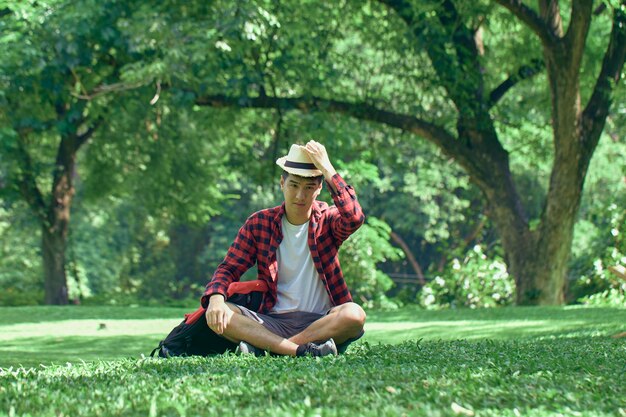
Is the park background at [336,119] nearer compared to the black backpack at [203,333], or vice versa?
the black backpack at [203,333]

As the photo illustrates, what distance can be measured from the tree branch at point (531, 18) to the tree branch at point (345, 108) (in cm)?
336

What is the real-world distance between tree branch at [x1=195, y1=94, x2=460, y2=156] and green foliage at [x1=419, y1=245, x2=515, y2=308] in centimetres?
308

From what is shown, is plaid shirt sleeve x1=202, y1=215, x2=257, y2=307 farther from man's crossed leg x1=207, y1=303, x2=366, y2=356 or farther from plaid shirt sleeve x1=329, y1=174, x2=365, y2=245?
plaid shirt sleeve x1=329, y1=174, x2=365, y2=245

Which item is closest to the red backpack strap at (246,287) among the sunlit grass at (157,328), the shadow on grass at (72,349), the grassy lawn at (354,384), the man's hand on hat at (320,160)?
the grassy lawn at (354,384)

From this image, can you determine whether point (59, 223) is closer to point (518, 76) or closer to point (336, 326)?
point (518, 76)

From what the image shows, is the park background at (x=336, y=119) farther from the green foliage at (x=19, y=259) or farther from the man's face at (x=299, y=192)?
the green foliage at (x=19, y=259)

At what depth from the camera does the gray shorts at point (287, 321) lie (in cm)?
793

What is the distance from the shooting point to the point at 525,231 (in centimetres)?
2006

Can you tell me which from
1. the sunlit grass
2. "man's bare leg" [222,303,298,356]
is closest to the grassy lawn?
"man's bare leg" [222,303,298,356]

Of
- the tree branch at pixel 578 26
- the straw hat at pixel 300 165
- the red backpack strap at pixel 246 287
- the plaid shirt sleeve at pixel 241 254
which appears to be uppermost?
the tree branch at pixel 578 26

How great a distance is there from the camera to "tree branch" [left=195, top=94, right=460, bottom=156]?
2075 cm

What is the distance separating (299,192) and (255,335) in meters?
1.07

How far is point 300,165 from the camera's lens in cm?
781

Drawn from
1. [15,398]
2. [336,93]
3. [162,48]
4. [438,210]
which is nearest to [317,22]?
[336,93]
